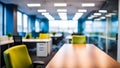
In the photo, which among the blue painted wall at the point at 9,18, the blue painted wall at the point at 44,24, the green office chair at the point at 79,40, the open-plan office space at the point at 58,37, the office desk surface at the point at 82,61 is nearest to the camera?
the office desk surface at the point at 82,61

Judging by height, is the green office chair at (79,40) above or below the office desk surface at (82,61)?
above

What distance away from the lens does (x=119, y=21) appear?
577cm

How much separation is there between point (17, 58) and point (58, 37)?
9.50 meters

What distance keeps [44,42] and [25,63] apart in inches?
200

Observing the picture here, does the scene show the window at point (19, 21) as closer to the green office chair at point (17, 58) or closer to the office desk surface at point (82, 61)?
the office desk surface at point (82, 61)

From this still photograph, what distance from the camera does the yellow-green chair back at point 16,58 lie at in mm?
1845

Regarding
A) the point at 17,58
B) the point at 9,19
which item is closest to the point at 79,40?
the point at 17,58

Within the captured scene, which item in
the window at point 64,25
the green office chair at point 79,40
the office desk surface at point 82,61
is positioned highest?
the window at point 64,25

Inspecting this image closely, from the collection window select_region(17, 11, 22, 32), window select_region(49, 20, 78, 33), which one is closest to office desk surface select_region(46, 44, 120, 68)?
window select_region(17, 11, 22, 32)

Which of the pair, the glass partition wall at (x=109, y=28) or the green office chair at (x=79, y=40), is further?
the glass partition wall at (x=109, y=28)

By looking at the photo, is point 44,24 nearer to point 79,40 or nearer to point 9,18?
point 9,18

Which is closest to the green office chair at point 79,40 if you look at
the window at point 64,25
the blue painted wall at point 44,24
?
the blue painted wall at point 44,24

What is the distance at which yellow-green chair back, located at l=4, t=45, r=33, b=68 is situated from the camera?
6.05ft

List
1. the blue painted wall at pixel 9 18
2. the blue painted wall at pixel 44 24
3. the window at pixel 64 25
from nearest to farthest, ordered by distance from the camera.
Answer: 1. the blue painted wall at pixel 9 18
2. the blue painted wall at pixel 44 24
3. the window at pixel 64 25
